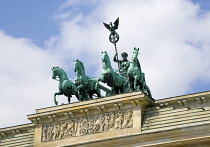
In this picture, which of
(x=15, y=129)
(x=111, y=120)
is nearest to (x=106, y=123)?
(x=111, y=120)

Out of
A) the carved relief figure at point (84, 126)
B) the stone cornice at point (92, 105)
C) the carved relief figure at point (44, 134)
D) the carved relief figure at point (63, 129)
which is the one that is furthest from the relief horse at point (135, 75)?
the carved relief figure at point (44, 134)

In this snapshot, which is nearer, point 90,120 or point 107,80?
point 90,120

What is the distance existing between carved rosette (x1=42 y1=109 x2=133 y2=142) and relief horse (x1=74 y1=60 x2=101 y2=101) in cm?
209

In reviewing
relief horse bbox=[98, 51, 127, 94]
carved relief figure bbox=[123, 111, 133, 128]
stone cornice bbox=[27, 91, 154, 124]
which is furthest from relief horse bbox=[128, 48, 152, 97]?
carved relief figure bbox=[123, 111, 133, 128]

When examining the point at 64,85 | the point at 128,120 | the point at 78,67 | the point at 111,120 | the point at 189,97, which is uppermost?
the point at 78,67

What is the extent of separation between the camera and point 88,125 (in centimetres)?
3134

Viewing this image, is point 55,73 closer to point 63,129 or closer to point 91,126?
point 63,129

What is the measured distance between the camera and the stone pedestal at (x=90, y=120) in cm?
3028

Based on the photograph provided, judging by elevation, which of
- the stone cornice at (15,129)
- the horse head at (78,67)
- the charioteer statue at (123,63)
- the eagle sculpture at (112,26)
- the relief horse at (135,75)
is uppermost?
the eagle sculpture at (112,26)

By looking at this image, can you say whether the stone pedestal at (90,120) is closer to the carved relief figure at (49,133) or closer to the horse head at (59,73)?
the carved relief figure at (49,133)

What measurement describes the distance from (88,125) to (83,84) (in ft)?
9.53

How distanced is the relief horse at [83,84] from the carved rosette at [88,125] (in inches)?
82.2

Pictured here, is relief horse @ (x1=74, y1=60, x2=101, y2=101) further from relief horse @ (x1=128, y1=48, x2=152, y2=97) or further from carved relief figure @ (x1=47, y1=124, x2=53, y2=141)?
relief horse @ (x1=128, y1=48, x2=152, y2=97)

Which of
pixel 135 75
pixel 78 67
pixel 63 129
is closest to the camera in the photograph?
pixel 135 75
